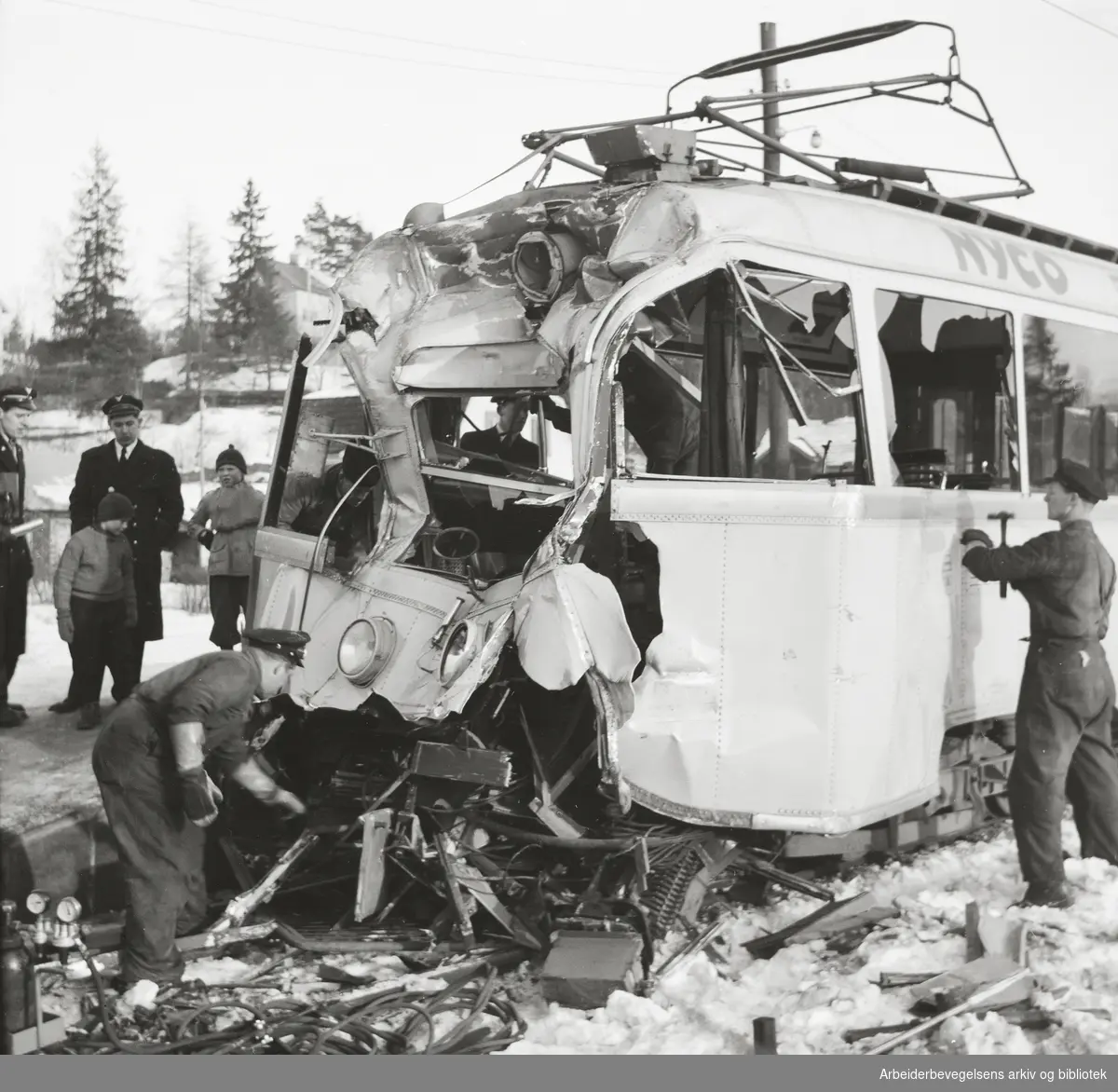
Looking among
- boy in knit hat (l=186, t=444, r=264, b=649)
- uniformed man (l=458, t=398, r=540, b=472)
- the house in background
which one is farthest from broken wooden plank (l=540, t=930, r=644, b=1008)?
the house in background

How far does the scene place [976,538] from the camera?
6125 mm

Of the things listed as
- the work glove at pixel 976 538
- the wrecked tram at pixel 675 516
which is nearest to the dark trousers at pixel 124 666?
the wrecked tram at pixel 675 516

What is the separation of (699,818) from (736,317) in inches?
80.8

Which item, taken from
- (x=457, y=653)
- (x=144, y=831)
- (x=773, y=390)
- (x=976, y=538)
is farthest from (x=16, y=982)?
(x=976, y=538)

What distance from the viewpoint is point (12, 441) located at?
723 cm

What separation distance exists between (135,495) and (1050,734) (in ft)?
17.6

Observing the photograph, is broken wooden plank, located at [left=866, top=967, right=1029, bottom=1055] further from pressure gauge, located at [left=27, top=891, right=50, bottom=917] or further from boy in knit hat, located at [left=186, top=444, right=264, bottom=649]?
boy in knit hat, located at [left=186, top=444, right=264, bottom=649]

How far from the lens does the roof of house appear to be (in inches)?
640

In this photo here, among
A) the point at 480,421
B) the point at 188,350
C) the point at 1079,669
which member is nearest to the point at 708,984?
the point at 1079,669

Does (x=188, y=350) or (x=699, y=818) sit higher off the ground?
(x=188, y=350)

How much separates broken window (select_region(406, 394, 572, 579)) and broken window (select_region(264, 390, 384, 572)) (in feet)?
1.11

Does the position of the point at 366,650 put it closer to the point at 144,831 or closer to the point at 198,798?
the point at 198,798
